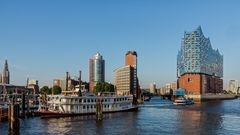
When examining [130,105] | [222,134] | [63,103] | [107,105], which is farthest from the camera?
[130,105]

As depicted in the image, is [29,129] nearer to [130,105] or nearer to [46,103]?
[46,103]

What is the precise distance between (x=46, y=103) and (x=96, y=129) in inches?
1330

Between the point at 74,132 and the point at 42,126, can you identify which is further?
the point at 42,126

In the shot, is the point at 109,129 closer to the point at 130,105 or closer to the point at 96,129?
the point at 96,129

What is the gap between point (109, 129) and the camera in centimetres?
7388

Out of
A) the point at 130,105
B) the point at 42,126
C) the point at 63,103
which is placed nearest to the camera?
the point at 42,126

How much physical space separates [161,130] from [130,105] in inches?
2212

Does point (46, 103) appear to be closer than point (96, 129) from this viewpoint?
No

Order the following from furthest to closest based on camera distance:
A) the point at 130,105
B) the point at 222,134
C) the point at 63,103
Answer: the point at 130,105
the point at 63,103
the point at 222,134

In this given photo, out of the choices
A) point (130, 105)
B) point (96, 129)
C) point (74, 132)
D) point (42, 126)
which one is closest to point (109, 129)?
point (96, 129)

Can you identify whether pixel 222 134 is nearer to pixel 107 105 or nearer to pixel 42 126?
pixel 42 126

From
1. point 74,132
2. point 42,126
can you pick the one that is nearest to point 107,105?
point 42,126

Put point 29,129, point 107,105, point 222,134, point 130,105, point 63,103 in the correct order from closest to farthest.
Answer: point 222,134 < point 29,129 < point 63,103 < point 107,105 < point 130,105

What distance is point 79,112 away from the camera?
10525 cm
